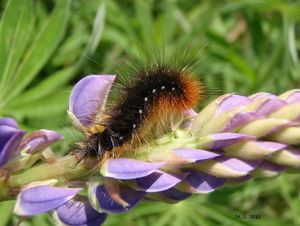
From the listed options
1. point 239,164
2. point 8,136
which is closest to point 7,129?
point 8,136

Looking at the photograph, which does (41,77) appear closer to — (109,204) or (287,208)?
(287,208)

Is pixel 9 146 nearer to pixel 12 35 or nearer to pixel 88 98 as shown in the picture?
pixel 88 98

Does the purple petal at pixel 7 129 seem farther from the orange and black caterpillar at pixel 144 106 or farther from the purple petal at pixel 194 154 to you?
the purple petal at pixel 194 154

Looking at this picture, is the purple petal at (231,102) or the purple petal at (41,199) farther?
the purple petal at (231,102)

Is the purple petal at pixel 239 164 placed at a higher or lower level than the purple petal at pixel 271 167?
higher

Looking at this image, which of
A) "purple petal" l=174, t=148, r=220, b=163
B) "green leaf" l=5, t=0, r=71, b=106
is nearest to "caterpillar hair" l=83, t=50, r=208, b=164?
"purple petal" l=174, t=148, r=220, b=163

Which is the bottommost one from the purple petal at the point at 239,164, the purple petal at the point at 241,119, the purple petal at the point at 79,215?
the purple petal at the point at 79,215

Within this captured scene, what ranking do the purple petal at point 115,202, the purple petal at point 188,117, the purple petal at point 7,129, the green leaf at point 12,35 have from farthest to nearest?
the green leaf at point 12,35, the purple petal at point 188,117, the purple petal at point 115,202, the purple petal at point 7,129

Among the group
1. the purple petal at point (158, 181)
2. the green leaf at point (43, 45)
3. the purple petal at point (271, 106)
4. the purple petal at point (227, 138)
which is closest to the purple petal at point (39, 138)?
the purple petal at point (158, 181)
